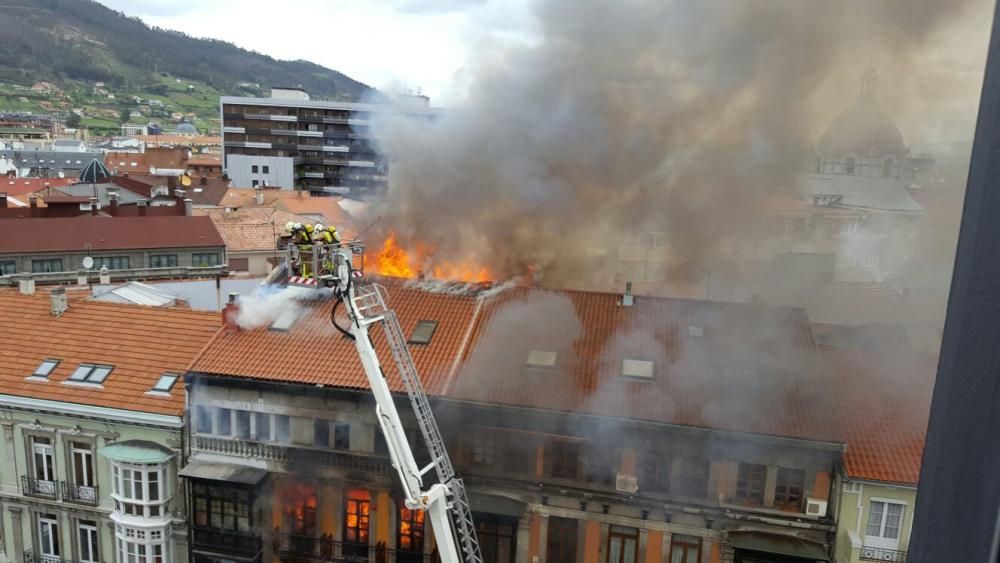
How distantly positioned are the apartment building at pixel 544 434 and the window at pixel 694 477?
0.08ft

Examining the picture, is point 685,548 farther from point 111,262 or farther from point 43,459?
point 111,262

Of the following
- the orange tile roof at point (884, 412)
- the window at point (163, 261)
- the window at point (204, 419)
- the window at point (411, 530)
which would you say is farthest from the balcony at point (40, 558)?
the window at point (163, 261)

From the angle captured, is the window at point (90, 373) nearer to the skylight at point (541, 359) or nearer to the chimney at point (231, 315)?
the chimney at point (231, 315)

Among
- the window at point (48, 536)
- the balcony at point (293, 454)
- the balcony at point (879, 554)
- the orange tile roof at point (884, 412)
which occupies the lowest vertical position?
the window at point (48, 536)

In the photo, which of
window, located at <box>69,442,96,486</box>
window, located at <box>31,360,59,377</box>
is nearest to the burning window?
window, located at <box>69,442,96,486</box>

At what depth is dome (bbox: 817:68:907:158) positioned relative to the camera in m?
11.2

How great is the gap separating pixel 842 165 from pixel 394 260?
11.5 m

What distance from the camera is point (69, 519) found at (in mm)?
18750

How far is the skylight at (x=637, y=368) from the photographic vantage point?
16.2m

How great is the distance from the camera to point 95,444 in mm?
18156

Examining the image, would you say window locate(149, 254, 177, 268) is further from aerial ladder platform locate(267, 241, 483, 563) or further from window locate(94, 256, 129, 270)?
aerial ladder platform locate(267, 241, 483, 563)

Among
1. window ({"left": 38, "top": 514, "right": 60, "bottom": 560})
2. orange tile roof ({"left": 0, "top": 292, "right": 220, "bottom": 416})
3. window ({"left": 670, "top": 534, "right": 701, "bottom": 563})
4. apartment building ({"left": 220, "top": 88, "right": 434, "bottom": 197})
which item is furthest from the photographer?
apartment building ({"left": 220, "top": 88, "right": 434, "bottom": 197})

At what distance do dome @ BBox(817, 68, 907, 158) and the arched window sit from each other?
0.12 m

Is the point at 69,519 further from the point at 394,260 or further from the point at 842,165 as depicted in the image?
the point at 842,165
